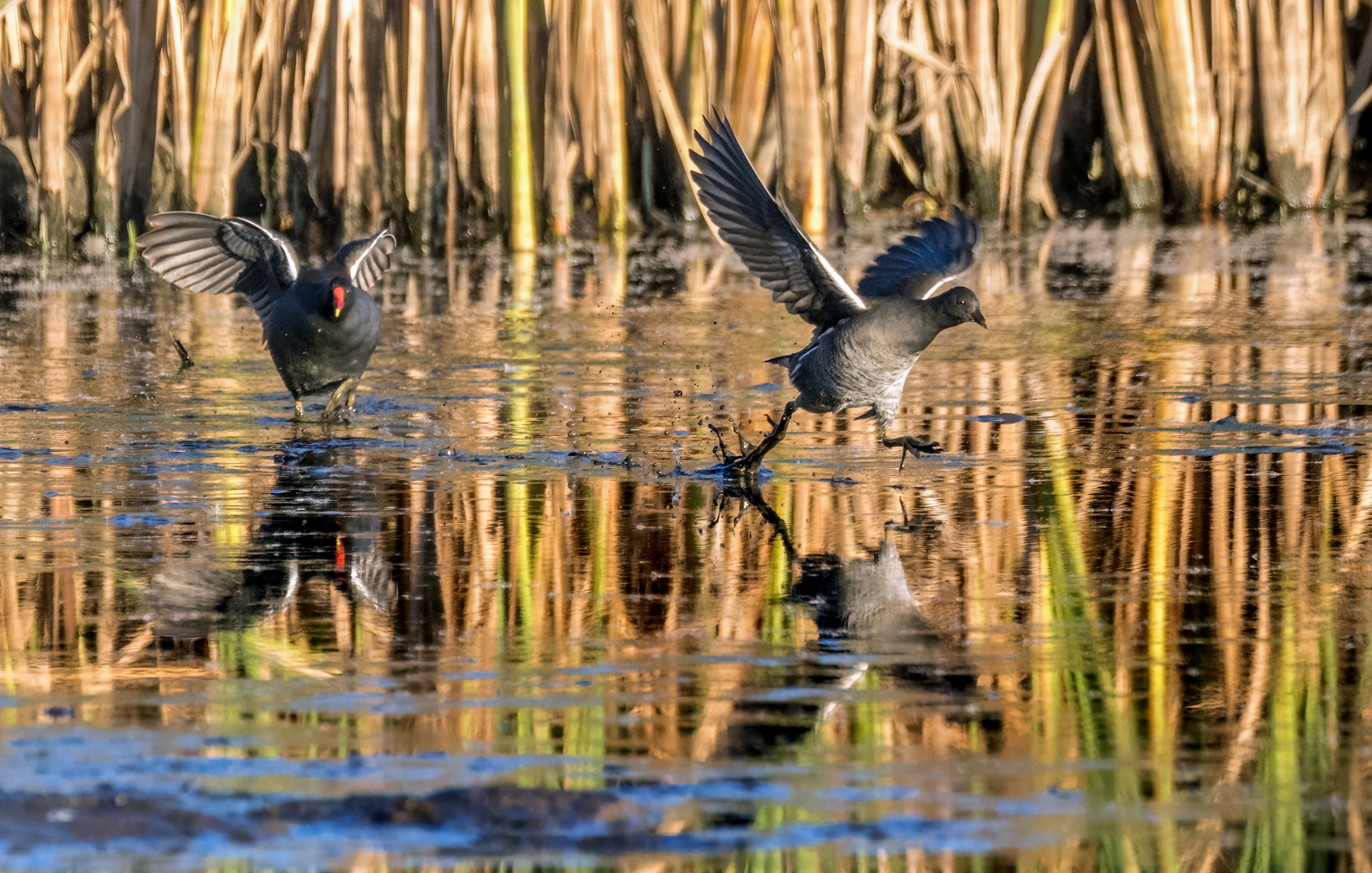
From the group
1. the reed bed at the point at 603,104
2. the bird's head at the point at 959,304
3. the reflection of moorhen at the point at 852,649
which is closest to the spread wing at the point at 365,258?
the bird's head at the point at 959,304

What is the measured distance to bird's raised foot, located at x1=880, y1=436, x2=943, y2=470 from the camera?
6.52 m

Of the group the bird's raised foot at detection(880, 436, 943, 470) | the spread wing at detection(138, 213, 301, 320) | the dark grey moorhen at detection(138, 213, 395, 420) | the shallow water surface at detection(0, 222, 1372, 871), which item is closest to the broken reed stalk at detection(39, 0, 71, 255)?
the shallow water surface at detection(0, 222, 1372, 871)

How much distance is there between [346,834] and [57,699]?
963 mm

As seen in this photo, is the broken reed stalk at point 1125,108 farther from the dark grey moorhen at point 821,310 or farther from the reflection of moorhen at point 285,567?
the reflection of moorhen at point 285,567

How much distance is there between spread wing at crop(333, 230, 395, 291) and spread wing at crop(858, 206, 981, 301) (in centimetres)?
196

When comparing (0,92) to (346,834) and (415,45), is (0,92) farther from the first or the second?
(346,834)

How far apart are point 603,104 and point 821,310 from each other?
674cm

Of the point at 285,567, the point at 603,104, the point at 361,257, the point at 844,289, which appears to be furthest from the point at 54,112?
the point at 285,567

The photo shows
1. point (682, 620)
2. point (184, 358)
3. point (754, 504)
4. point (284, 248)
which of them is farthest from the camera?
point (184, 358)

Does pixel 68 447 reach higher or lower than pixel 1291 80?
lower

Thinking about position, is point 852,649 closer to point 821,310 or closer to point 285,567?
point 285,567

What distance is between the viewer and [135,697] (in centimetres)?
388

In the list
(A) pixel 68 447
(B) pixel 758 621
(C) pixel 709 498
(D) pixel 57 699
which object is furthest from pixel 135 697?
(A) pixel 68 447

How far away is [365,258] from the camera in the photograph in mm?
8375
